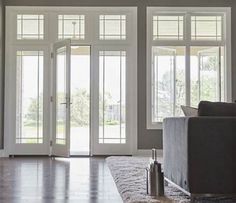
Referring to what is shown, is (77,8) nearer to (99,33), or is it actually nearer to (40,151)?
(99,33)

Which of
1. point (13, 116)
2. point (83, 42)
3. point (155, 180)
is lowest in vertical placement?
point (155, 180)

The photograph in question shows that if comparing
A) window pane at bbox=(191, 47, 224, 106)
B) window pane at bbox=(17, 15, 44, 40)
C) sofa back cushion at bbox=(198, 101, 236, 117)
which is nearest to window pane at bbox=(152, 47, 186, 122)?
window pane at bbox=(191, 47, 224, 106)

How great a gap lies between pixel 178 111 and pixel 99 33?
2109 millimetres

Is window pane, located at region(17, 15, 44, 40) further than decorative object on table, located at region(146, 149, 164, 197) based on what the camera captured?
Yes

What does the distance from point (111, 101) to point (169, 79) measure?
118 cm

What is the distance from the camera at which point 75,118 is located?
29.1ft

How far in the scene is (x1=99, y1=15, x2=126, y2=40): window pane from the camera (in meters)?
7.53

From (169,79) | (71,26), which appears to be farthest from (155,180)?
(71,26)

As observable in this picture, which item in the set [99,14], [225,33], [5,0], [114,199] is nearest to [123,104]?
[99,14]

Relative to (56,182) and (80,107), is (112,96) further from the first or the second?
(56,182)

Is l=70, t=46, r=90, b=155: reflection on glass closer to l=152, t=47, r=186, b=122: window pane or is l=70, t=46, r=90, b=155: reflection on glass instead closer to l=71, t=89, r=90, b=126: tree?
l=71, t=89, r=90, b=126: tree

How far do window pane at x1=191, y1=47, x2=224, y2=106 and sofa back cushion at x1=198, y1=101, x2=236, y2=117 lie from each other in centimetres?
439

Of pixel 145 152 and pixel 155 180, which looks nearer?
pixel 155 180

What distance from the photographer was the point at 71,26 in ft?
24.7
